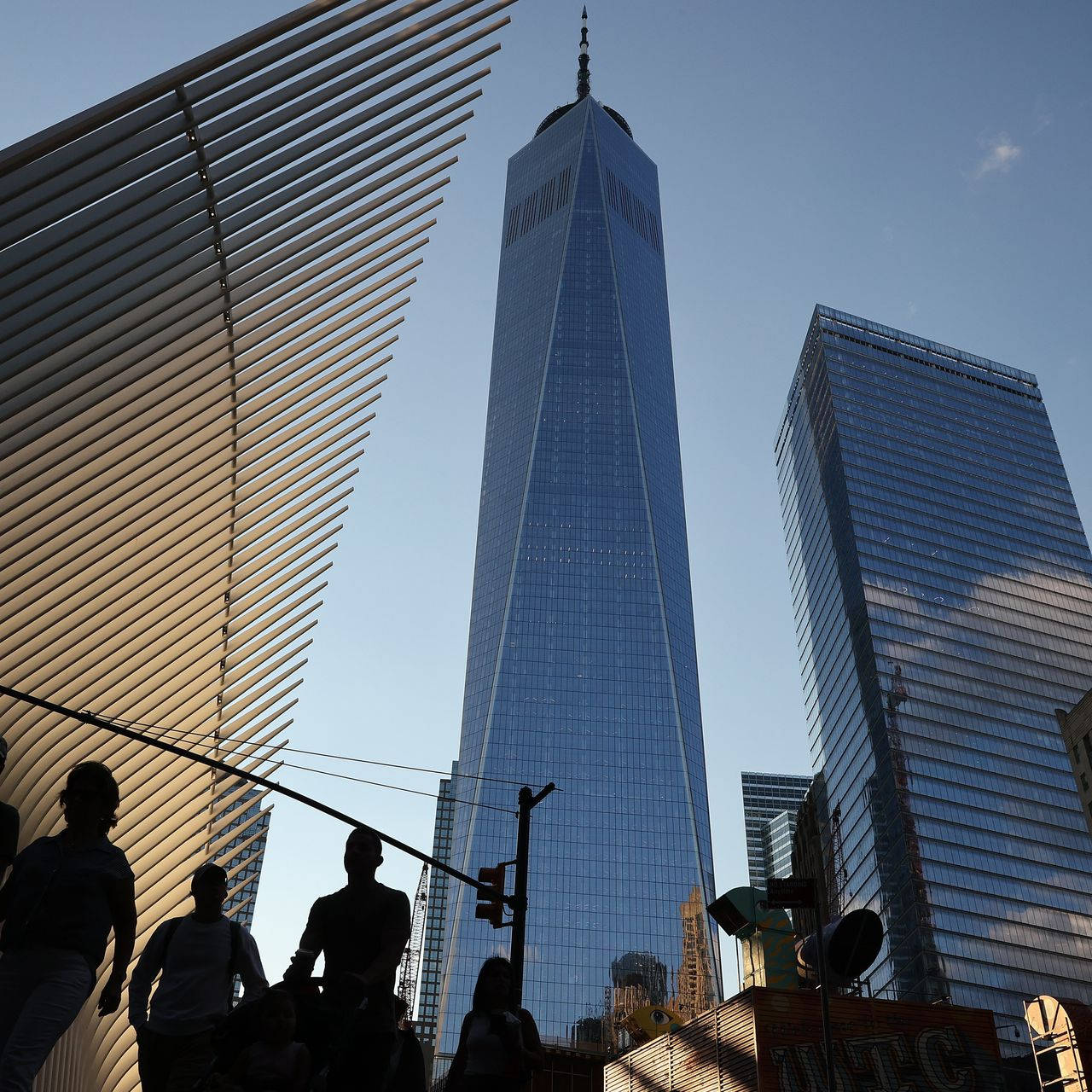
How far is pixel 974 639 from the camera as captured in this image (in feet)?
387

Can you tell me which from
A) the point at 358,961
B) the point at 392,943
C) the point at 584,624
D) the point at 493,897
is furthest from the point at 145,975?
the point at 584,624

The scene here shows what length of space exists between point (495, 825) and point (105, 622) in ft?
375

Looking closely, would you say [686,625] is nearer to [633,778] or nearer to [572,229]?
[633,778]

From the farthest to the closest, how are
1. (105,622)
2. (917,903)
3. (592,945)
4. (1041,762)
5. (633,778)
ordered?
(633,778) < (592,945) < (1041,762) < (917,903) < (105,622)

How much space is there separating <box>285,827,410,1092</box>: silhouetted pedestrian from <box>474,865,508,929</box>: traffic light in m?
8.89

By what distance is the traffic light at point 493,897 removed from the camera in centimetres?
1534

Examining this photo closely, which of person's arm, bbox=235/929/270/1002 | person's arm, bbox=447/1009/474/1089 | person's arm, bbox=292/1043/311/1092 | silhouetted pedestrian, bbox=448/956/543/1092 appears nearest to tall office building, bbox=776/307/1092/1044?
person's arm, bbox=447/1009/474/1089

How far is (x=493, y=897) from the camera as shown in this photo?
15.2 meters

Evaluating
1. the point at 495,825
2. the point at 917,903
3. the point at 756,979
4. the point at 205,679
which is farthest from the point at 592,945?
the point at 205,679

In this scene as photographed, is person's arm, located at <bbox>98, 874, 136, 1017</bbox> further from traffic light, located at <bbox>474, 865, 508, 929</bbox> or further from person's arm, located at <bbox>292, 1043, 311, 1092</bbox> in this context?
traffic light, located at <bbox>474, 865, 508, 929</bbox>

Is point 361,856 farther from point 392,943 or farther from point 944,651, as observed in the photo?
point 944,651

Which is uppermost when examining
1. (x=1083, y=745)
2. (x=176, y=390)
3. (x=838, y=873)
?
(x=838, y=873)

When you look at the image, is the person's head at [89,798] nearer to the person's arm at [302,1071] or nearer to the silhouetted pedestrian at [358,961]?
the silhouetted pedestrian at [358,961]

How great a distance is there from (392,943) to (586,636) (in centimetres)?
13520
